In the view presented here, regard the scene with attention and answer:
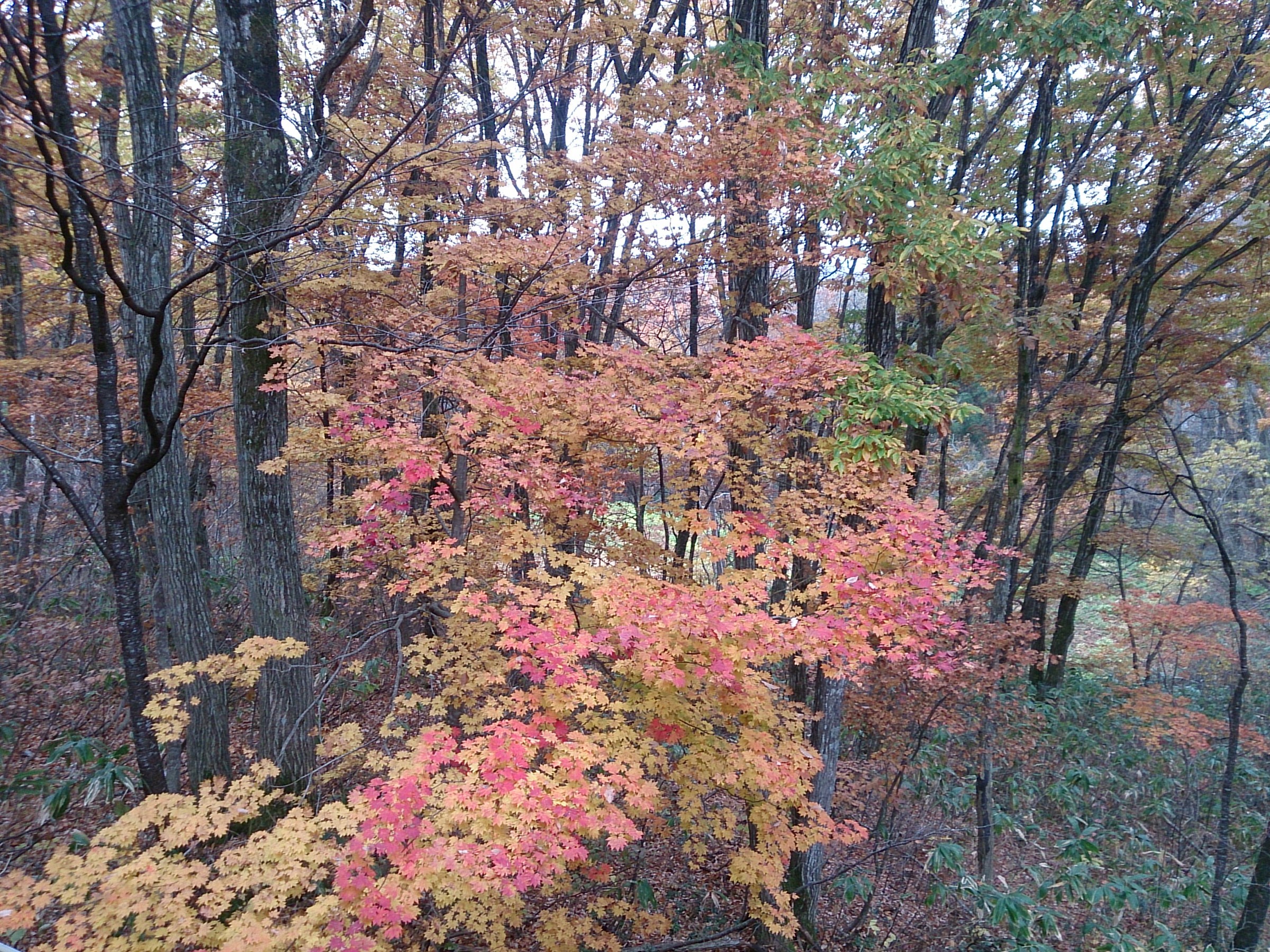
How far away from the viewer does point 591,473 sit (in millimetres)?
5719

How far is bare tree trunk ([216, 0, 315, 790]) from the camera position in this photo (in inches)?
190

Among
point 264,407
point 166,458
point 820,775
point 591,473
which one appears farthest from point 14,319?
point 820,775

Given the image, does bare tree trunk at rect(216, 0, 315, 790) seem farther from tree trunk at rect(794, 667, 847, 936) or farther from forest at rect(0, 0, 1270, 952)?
tree trunk at rect(794, 667, 847, 936)

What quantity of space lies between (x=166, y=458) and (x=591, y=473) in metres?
4.11

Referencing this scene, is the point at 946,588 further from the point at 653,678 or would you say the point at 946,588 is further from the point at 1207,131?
the point at 1207,131

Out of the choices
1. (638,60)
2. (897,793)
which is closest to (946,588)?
(897,793)

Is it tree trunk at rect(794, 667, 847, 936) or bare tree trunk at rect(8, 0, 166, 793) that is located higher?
bare tree trunk at rect(8, 0, 166, 793)

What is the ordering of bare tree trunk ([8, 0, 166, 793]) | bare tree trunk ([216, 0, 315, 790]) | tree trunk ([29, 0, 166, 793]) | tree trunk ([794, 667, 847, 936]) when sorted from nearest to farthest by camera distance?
bare tree trunk ([8, 0, 166, 793]) < tree trunk ([29, 0, 166, 793]) < bare tree trunk ([216, 0, 315, 790]) < tree trunk ([794, 667, 847, 936])

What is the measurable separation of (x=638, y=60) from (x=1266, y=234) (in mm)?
9834

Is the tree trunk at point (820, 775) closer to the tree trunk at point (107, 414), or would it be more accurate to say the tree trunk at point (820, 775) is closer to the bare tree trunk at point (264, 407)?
the bare tree trunk at point (264, 407)

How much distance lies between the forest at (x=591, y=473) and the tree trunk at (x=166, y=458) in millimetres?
47

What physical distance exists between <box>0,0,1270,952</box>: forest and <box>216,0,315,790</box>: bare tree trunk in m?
0.05

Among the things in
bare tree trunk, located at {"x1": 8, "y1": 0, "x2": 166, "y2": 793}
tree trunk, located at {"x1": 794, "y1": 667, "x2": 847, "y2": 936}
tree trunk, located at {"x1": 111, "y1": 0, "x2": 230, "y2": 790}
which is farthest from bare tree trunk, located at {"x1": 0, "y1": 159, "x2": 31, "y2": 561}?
tree trunk, located at {"x1": 794, "y1": 667, "x2": 847, "y2": 936}

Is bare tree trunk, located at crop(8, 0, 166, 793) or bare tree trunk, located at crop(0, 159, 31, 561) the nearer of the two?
bare tree trunk, located at crop(8, 0, 166, 793)
